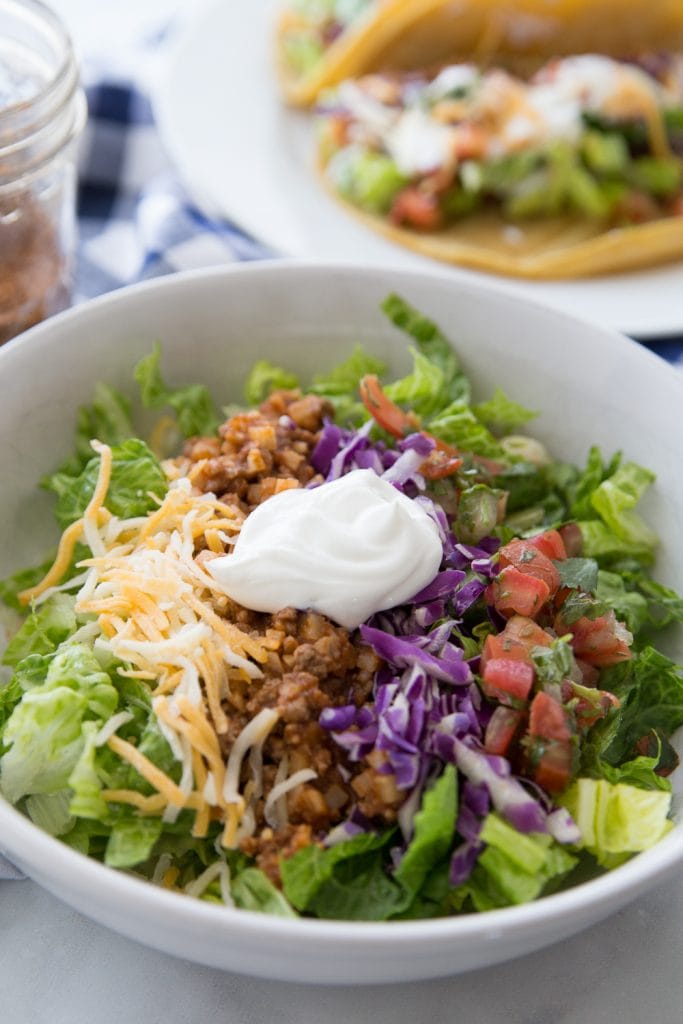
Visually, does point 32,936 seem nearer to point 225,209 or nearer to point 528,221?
point 225,209

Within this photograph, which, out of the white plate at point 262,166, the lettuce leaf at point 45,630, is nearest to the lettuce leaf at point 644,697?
the lettuce leaf at point 45,630

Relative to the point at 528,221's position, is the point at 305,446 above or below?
above

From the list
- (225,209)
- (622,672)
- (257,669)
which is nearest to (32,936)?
(257,669)

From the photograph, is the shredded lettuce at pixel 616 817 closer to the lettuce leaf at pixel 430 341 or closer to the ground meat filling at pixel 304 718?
the ground meat filling at pixel 304 718

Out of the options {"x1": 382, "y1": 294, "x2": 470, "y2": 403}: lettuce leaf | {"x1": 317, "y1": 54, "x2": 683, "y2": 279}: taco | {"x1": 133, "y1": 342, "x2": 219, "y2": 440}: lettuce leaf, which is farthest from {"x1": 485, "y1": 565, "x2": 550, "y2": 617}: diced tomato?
{"x1": 317, "y1": 54, "x2": 683, "y2": 279}: taco

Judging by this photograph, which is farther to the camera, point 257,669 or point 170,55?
point 170,55

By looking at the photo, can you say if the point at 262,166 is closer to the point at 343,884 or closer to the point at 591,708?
the point at 591,708
